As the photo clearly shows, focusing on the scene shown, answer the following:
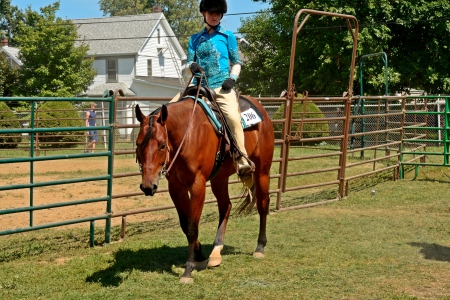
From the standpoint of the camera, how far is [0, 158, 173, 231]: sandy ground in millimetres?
9125

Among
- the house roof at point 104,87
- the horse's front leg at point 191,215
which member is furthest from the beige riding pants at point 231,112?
the house roof at point 104,87

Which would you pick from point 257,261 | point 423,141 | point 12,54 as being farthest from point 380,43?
point 12,54

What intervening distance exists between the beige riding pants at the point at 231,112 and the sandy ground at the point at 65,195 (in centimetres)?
192

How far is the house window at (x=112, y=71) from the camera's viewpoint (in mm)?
42688

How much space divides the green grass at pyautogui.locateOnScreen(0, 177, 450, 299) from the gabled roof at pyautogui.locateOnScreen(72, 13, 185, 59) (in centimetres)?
3532

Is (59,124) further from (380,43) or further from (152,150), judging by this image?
(152,150)

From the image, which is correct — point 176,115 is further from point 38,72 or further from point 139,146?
point 38,72

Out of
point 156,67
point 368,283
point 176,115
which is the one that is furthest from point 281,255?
point 156,67

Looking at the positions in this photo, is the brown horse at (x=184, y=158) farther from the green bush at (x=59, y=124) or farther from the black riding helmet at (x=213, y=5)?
the green bush at (x=59, y=124)

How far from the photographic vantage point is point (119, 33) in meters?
44.7

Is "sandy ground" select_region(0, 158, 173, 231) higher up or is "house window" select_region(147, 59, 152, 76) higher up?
"house window" select_region(147, 59, 152, 76)

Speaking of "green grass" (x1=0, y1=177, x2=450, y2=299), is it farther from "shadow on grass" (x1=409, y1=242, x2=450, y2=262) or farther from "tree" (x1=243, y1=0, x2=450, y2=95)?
"tree" (x1=243, y1=0, x2=450, y2=95)

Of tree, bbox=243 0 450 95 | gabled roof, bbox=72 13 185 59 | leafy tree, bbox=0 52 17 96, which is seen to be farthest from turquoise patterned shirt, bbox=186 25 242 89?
gabled roof, bbox=72 13 185 59

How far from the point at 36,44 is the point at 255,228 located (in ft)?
97.1
